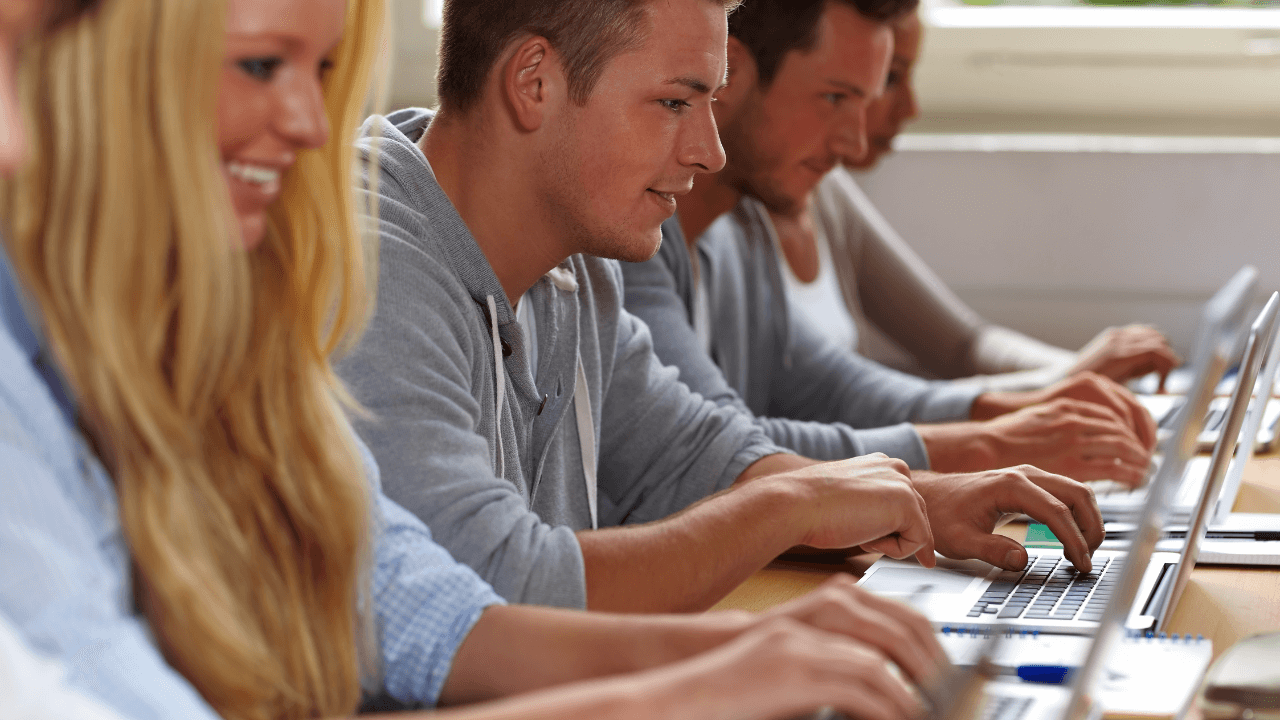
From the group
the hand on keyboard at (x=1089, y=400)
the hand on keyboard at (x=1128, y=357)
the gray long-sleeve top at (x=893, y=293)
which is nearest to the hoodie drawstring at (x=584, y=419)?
the hand on keyboard at (x=1089, y=400)

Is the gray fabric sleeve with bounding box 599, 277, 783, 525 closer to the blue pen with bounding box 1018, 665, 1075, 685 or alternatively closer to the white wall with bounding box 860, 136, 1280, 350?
the blue pen with bounding box 1018, 665, 1075, 685

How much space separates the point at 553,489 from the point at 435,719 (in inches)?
24.6

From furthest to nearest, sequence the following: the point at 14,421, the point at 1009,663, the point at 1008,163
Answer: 1. the point at 1008,163
2. the point at 1009,663
3. the point at 14,421

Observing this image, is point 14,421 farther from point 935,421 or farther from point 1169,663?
point 935,421

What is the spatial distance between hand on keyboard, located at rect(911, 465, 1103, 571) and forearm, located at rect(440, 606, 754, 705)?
435 mm

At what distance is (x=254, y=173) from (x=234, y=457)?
0.15 m

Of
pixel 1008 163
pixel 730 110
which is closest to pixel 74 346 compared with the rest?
pixel 730 110

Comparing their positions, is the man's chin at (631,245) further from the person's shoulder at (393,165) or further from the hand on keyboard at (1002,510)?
the hand on keyboard at (1002,510)

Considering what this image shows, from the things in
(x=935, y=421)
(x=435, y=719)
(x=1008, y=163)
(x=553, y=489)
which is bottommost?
(x=435, y=719)

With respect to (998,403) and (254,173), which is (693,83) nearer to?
(254,173)

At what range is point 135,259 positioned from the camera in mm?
602

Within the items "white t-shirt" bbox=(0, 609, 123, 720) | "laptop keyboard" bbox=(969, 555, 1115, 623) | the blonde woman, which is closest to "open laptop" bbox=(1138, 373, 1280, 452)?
"laptop keyboard" bbox=(969, 555, 1115, 623)

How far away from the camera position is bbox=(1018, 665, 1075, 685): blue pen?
79cm

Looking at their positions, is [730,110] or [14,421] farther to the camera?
[730,110]
